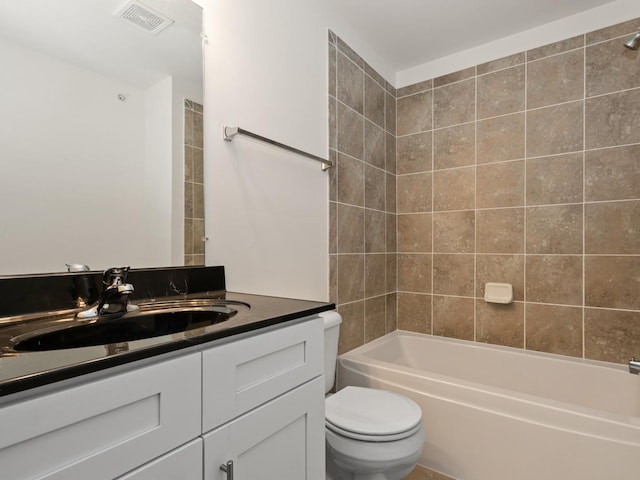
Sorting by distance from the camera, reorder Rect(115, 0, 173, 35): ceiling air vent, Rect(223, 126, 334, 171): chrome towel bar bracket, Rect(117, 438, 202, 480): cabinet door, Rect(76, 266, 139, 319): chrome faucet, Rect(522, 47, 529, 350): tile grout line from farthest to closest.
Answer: Rect(522, 47, 529, 350): tile grout line
Rect(223, 126, 334, 171): chrome towel bar bracket
Rect(115, 0, 173, 35): ceiling air vent
Rect(76, 266, 139, 319): chrome faucet
Rect(117, 438, 202, 480): cabinet door

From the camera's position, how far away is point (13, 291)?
893 mm

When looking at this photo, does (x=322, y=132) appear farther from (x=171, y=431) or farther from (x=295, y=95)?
(x=171, y=431)

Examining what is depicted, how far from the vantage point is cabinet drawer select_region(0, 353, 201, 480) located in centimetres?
48

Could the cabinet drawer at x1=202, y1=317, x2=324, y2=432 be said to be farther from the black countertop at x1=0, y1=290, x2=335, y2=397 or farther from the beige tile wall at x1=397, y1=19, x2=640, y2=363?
the beige tile wall at x1=397, y1=19, x2=640, y2=363

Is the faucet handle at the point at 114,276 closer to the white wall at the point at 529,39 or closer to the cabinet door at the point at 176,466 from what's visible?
the cabinet door at the point at 176,466

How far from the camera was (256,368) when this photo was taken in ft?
2.71

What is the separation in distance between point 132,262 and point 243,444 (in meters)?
0.69

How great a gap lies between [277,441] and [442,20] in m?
2.33

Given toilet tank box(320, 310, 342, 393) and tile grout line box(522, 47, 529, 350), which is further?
tile grout line box(522, 47, 529, 350)

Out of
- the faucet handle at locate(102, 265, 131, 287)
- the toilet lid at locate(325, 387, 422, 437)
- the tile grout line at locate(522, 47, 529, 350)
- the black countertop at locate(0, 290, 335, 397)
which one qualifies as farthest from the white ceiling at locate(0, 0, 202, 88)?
the tile grout line at locate(522, 47, 529, 350)

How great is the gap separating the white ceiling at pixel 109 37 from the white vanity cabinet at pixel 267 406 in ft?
3.17

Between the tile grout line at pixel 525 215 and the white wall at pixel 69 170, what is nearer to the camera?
the white wall at pixel 69 170

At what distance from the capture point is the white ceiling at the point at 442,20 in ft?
6.46

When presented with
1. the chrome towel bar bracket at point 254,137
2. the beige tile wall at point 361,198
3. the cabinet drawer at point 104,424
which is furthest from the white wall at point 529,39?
the cabinet drawer at point 104,424
